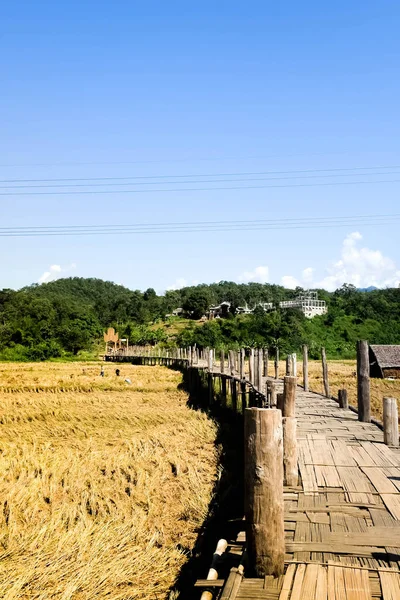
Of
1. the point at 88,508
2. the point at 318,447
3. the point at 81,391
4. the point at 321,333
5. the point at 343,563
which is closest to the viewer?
the point at 343,563

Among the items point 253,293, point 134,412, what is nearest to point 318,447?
point 134,412

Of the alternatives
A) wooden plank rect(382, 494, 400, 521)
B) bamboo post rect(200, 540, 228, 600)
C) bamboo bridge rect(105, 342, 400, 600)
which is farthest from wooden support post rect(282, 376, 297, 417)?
bamboo post rect(200, 540, 228, 600)

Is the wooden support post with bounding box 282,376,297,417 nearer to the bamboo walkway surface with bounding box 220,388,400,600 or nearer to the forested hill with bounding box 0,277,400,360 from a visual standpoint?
the bamboo walkway surface with bounding box 220,388,400,600

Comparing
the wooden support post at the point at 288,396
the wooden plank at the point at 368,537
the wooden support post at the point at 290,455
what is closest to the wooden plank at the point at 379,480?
the wooden support post at the point at 290,455

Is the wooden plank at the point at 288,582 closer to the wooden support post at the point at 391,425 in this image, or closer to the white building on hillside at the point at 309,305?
the wooden support post at the point at 391,425

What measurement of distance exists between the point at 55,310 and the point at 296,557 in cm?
7163

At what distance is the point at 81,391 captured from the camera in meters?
27.3

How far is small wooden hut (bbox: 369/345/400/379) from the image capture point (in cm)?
3938

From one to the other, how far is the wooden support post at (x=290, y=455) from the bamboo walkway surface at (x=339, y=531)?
13cm

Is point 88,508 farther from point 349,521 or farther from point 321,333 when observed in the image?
point 321,333

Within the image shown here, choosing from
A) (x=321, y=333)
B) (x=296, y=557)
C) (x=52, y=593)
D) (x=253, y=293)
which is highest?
(x=253, y=293)

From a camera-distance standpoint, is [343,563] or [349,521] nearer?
[343,563]

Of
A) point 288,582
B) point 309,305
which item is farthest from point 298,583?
point 309,305

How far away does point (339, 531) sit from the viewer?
19.0ft
